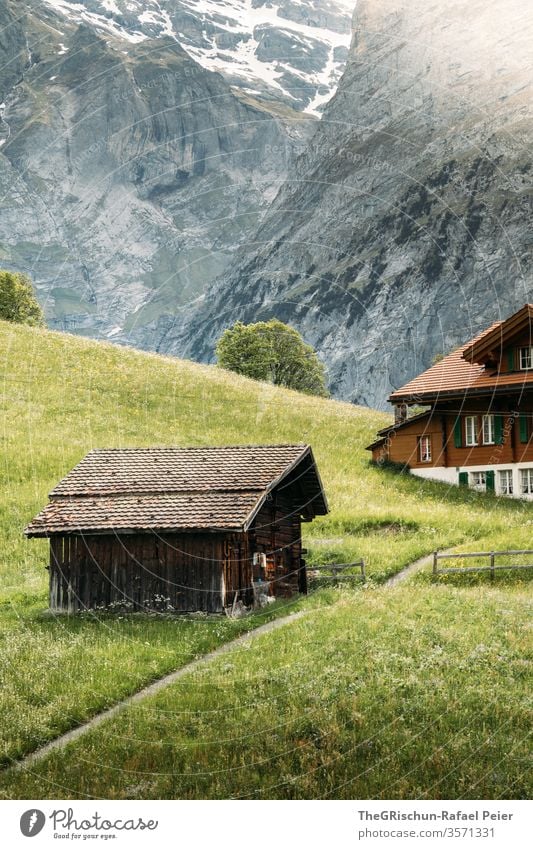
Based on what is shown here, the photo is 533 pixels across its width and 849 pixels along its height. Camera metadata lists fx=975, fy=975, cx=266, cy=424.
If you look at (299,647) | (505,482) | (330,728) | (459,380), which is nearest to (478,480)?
(505,482)

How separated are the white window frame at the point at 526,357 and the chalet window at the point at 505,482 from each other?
5.91 meters

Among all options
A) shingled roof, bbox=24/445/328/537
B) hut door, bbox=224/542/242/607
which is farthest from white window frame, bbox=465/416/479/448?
hut door, bbox=224/542/242/607

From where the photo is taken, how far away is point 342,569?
37688 millimetres

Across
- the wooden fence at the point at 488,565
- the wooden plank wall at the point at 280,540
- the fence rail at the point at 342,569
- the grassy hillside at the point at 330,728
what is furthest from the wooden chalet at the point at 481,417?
the grassy hillside at the point at 330,728

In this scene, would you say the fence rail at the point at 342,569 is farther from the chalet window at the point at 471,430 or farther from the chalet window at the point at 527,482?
the chalet window at the point at 471,430

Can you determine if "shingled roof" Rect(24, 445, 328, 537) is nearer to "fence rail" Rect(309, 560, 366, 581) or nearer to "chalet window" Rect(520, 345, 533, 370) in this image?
"fence rail" Rect(309, 560, 366, 581)

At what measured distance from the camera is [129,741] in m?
18.2

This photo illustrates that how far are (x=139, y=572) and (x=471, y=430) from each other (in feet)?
100

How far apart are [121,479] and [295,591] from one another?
25.0ft

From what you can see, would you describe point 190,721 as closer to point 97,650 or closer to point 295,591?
point 97,650

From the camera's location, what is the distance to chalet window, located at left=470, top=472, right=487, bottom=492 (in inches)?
2194

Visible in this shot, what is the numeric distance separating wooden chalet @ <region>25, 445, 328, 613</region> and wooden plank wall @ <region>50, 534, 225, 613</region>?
0.03 m
